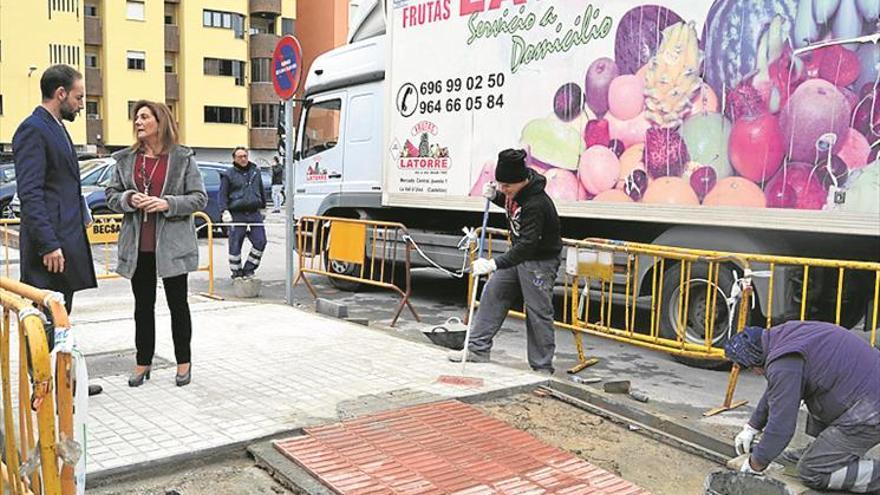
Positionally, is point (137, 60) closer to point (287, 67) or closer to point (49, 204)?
point (287, 67)

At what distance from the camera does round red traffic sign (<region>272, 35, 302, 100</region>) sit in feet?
25.7

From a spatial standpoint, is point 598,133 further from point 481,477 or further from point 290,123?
point 481,477

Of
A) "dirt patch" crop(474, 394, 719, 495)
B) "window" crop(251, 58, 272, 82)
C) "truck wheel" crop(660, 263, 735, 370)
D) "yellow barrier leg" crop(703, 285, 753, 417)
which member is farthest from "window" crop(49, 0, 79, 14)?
"yellow barrier leg" crop(703, 285, 753, 417)

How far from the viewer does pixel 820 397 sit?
12.2 ft

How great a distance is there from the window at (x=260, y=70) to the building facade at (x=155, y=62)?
0.20ft

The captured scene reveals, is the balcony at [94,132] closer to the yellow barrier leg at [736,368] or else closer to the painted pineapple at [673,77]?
the painted pineapple at [673,77]

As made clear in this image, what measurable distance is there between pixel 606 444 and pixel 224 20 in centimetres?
4535

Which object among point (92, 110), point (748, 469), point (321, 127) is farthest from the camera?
point (92, 110)

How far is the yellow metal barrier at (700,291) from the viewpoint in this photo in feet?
18.0

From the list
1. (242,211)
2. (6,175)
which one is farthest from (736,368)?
(6,175)

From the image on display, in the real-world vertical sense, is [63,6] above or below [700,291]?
above

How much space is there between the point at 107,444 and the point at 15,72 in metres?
40.8

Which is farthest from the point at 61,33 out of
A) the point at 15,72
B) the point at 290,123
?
the point at 290,123

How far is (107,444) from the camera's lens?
392 centimetres
